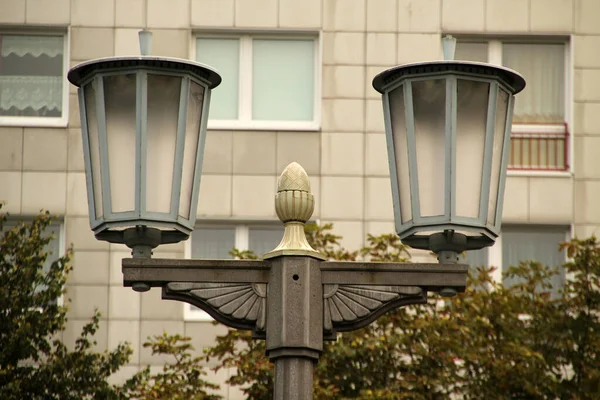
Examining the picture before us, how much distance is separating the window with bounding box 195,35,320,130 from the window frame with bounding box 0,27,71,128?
2150mm

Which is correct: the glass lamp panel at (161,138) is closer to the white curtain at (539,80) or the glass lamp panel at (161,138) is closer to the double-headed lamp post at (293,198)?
the double-headed lamp post at (293,198)

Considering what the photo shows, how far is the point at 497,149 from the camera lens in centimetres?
885

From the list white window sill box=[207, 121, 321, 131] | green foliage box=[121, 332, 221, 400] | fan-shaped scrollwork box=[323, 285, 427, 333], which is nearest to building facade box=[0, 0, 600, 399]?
white window sill box=[207, 121, 321, 131]

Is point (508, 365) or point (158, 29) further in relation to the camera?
point (158, 29)

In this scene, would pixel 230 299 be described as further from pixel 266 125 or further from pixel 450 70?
pixel 266 125

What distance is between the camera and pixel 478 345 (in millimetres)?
21031

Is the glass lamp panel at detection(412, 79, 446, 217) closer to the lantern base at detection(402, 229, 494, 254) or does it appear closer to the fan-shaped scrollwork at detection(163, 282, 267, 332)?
the lantern base at detection(402, 229, 494, 254)

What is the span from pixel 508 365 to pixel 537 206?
5.94 metres

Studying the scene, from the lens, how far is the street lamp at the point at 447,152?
855 cm

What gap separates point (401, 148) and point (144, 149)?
1394 millimetres

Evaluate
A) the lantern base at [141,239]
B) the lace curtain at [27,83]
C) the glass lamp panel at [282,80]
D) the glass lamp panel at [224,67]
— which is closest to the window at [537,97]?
the glass lamp panel at [282,80]

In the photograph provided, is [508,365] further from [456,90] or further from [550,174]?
[456,90]

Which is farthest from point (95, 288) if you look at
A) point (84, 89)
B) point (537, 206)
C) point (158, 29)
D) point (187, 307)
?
point (84, 89)

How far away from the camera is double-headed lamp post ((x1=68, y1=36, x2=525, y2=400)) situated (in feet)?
27.6
